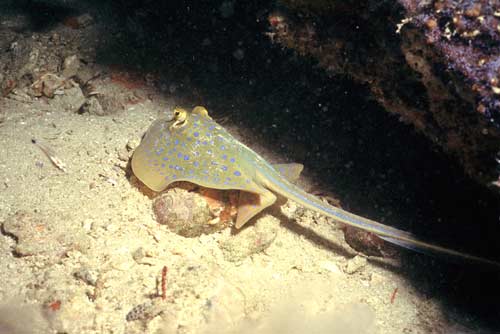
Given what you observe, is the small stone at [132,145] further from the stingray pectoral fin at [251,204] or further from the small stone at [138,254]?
the stingray pectoral fin at [251,204]

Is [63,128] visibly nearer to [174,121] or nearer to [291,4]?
[174,121]

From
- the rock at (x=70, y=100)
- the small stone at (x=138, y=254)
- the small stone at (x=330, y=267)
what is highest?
the small stone at (x=330, y=267)

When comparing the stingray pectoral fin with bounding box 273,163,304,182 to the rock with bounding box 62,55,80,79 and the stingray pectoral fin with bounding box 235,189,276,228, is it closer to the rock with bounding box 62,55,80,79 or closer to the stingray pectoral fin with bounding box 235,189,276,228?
the stingray pectoral fin with bounding box 235,189,276,228

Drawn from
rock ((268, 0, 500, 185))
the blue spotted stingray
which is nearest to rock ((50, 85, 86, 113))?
the blue spotted stingray

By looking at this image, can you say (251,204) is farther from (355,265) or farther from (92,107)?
(92,107)

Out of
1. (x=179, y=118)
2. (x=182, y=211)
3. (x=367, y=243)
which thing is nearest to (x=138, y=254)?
(x=182, y=211)

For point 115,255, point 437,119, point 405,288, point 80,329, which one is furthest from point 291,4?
point 80,329

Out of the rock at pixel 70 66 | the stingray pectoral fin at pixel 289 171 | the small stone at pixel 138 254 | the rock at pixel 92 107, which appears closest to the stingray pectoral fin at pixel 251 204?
the stingray pectoral fin at pixel 289 171
